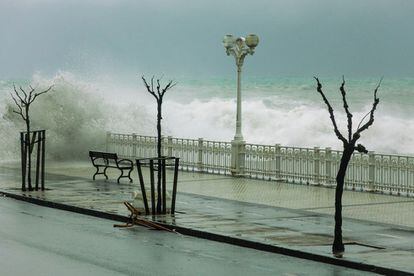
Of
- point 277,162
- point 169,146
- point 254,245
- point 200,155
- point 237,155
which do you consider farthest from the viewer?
point 169,146

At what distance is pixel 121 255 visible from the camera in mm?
15281

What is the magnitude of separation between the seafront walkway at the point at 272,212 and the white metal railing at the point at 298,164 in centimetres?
54

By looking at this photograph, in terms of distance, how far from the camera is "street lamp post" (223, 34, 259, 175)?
31047 millimetres

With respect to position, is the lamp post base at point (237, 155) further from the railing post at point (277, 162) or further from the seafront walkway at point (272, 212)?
the railing post at point (277, 162)

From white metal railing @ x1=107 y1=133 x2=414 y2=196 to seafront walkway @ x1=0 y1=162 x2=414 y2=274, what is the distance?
543mm

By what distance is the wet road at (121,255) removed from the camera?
13.9m

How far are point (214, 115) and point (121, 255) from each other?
7023cm

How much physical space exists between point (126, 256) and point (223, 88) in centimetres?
11631

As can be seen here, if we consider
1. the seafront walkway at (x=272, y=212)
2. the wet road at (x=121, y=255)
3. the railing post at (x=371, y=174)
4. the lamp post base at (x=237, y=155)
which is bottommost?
the wet road at (x=121, y=255)

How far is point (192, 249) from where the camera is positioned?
53.1 ft

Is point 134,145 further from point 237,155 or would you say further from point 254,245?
point 254,245

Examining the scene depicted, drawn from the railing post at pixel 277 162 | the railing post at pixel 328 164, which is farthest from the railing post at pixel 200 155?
the railing post at pixel 328 164

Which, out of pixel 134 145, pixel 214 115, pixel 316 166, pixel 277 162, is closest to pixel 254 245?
pixel 316 166

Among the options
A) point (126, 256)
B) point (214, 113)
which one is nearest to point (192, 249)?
point (126, 256)
